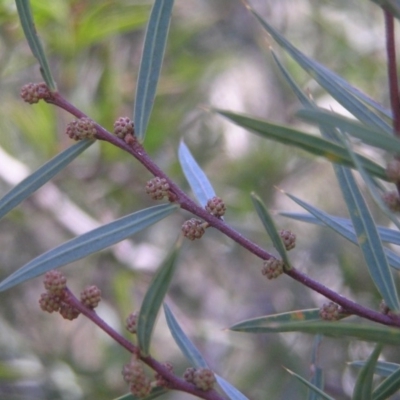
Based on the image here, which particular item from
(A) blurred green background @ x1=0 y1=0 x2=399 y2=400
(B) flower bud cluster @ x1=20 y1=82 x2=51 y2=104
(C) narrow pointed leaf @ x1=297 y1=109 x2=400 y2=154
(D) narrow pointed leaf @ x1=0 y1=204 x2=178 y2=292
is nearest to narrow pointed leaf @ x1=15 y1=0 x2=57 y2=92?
(B) flower bud cluster @ x1=20 y1=82 x2=51 y2=104

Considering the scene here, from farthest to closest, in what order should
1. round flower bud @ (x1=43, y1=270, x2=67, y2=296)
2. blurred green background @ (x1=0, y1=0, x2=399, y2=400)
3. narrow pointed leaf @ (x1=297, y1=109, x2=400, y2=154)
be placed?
blurred green background @ (x1=0, y1=0, x2=399, y2=400), round flower bud @ (x1=43, y1=270, x2=67, y2=296), narrow pointed leaf @ (x1=297, y1=109, x2=400, y2=154)

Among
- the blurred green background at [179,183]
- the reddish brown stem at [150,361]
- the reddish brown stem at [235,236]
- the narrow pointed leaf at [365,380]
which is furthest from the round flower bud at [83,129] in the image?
the blurred green background at [179,183]

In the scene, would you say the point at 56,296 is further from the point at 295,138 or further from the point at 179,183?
the point at 179,183

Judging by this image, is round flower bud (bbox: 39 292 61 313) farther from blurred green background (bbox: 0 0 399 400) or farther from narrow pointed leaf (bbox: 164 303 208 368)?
blurred green background (bbox: 0 0 399 400)

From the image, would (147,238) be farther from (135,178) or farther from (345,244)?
(345,244)

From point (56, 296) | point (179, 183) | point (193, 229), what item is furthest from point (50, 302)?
point (179, 183)

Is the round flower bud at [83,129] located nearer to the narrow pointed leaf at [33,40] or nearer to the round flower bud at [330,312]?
the narrow pointed leaf at [33,40]

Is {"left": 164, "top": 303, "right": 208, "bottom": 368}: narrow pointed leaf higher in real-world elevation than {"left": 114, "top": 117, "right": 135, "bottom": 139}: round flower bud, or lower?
lower
